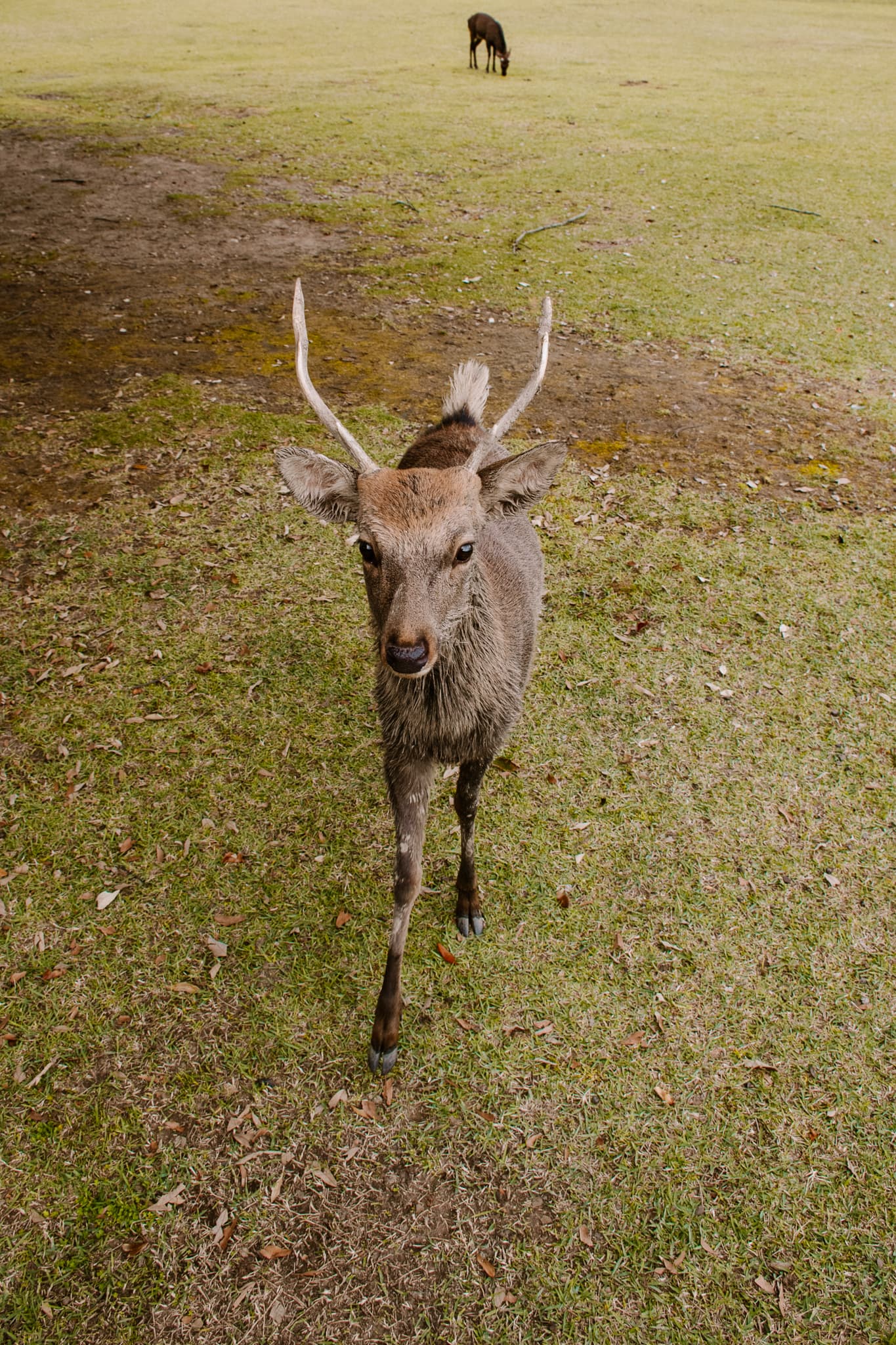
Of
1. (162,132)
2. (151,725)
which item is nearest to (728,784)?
(151,725)

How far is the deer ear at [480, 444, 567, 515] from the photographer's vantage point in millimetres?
2814

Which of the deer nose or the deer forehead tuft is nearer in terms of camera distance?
the deer nose

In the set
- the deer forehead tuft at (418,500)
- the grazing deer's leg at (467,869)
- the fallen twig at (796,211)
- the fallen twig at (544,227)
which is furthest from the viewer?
the fallen twig at (796,211)

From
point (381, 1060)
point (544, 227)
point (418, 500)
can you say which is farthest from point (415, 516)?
point (544, 227)

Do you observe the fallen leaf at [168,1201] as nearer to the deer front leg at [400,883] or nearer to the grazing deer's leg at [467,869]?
the deer front leg at [400,883]

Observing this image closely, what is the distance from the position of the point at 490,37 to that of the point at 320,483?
22.9 meters

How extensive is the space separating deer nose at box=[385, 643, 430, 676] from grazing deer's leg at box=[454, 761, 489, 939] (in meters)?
1.05

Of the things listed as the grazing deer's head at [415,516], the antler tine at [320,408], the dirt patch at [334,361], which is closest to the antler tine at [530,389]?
the grazing deer's head at [415,516]

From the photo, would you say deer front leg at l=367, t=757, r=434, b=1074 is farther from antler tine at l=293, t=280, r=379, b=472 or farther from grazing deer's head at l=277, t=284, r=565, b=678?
antler tine at l=293, t=280, r=379, b=472

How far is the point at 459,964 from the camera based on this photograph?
3461 millimetres

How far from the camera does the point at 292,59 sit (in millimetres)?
21125

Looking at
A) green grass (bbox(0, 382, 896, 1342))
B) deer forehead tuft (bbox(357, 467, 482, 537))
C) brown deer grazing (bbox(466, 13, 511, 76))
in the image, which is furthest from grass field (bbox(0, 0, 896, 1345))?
brown deer grazing (bbox(466, 13, 511, 76))

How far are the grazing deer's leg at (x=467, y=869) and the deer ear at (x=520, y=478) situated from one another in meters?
1.13

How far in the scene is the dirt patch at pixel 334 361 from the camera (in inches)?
260
